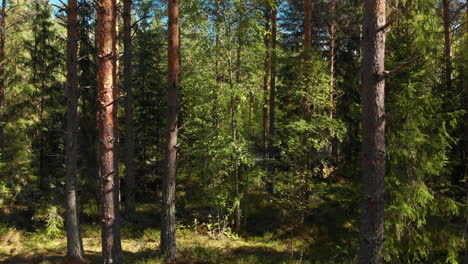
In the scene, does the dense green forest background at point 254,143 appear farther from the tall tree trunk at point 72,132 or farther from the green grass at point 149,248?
the tall tree trunk at point 72,132

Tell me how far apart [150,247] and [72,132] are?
16.4 ft

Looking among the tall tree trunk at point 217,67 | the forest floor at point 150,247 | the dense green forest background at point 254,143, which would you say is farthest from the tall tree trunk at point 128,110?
the tall tree trunk at point 217,67

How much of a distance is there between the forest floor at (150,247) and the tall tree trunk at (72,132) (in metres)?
0.64

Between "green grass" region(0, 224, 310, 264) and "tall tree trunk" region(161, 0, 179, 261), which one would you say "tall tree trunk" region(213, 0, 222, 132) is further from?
"green grass" region(0, 224, 310, 264)

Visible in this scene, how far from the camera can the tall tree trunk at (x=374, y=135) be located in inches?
192

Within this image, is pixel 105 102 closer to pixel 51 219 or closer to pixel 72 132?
pixel 72 132

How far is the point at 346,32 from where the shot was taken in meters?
19.3

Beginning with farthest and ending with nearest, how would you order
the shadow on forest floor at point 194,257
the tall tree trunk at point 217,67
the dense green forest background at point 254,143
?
1. the tall tree trunk at point 217,67
2. the shadow on forest floor at point 194,257
3. the dense green forest background at point 254,143

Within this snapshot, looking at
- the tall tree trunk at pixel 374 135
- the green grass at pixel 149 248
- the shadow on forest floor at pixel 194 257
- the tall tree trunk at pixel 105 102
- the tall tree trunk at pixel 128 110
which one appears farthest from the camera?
the tall tree trunk at pixel 128 110

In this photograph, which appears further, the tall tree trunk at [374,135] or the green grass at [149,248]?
the green grass at [149,248]

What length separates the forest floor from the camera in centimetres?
1022

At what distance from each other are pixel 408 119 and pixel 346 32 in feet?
39.1

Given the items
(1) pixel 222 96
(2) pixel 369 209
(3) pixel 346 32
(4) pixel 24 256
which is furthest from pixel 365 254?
(3) pixel 346 32

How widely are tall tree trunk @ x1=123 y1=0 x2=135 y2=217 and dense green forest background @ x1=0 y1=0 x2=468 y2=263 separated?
1015 mm
